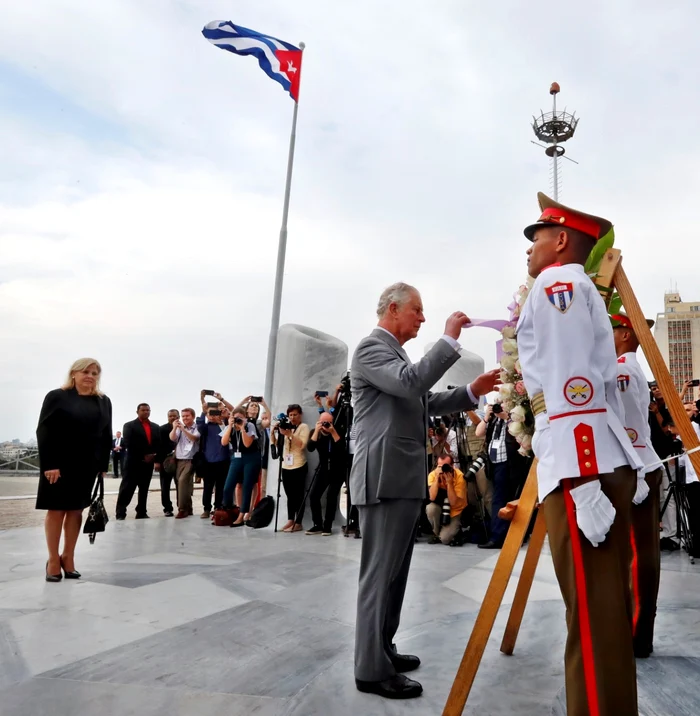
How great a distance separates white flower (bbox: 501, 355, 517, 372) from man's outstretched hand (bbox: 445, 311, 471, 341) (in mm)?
220

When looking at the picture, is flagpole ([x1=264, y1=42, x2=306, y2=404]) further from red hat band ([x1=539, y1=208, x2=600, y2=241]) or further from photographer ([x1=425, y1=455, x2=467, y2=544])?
red hat band ([x1=539, y1=208, x2=600, y2=241])

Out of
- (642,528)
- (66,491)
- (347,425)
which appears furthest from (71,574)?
(642,528)

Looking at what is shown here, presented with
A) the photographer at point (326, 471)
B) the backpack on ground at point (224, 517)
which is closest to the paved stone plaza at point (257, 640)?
the photographer at point (326, 471)

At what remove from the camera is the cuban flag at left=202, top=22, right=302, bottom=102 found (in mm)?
12945

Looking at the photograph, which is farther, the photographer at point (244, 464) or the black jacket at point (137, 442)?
the black jacket at point (137, 442)

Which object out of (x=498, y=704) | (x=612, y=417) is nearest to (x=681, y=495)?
(x=498, y=704)

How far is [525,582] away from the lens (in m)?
2.86

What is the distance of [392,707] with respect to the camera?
2338mm

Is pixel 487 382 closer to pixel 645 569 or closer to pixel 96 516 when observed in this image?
pixel 645 569

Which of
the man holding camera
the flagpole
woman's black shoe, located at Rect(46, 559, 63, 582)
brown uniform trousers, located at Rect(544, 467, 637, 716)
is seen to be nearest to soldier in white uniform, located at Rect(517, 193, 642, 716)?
brown uniform trousers, located at Rect(544, 467, 637, 716)

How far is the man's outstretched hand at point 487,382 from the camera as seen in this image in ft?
9.37

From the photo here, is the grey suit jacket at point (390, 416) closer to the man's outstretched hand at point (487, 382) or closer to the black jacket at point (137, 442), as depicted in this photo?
the man's outstretched hand at point (487, 382)

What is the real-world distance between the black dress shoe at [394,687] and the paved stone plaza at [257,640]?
4 cm

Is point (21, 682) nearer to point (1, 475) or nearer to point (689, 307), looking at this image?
point (1, 475)
